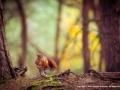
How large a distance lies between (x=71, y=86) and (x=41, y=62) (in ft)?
2.12

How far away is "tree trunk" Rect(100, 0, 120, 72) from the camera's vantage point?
19.5 feet

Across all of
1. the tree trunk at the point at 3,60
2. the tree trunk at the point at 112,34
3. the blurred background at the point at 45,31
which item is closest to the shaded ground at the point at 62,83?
the tree trunk at the point at 3,60

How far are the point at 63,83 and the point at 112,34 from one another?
7.36 ft

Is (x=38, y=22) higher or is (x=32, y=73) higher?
(x=38, y=22)

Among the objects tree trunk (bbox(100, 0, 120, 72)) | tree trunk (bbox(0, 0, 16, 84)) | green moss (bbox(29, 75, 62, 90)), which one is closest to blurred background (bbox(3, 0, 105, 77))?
tree trunk (bbox(100, 0, 120, 72))

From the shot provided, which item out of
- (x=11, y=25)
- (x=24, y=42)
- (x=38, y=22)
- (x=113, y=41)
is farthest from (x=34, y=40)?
(x=113, y=41)

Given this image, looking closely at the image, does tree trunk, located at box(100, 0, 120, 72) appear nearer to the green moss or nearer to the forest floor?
the forest floor

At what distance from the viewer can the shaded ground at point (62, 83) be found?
4.00 metres

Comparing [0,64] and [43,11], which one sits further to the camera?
[43,11]

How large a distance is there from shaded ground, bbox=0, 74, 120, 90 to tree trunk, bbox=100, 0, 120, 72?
161 cm

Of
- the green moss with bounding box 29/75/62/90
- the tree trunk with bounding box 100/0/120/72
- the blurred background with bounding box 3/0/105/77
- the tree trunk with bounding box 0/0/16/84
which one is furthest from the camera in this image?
the blurred background with bounding box 3/0/105/77

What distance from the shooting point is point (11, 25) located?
49.9 ft

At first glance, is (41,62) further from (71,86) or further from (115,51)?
(115,51)

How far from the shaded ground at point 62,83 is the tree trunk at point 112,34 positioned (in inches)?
63.4
